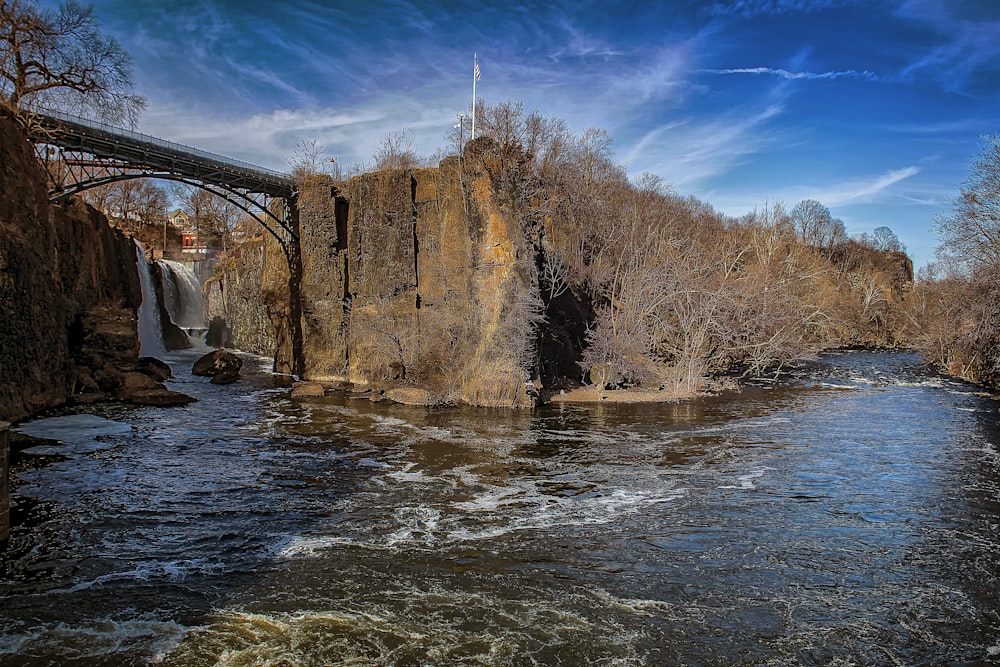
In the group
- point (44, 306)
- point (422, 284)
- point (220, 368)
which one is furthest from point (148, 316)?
point (422, 284)

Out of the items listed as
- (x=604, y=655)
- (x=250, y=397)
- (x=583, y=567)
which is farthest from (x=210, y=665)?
(x=250, y=397)

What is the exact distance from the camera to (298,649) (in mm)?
7152

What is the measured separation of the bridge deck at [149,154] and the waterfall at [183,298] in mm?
16142

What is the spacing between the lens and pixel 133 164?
1140 inches

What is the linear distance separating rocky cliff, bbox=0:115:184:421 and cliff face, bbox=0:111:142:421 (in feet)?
0.10

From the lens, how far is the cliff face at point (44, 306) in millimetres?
18516

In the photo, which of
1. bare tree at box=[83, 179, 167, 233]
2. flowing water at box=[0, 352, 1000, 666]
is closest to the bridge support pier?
flowing water at box=[0, 352, 1000, 666]

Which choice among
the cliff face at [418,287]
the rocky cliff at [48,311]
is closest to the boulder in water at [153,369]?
the rocky cliff at [48,311]

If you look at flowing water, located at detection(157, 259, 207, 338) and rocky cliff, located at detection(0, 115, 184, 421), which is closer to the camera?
rocky cliff, located at detection(0, 115, 184, 421)

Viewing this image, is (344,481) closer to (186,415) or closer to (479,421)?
(479,421)

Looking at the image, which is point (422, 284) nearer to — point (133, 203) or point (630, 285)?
point (630, 285)

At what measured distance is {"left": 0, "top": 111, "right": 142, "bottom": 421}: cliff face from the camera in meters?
18.5

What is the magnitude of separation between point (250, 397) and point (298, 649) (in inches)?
833

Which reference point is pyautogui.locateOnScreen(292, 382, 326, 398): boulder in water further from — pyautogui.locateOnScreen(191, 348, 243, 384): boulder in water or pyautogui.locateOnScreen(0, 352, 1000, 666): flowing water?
pyautogui.locateOnScreen(0, 352, 1000, 666): flowing water
